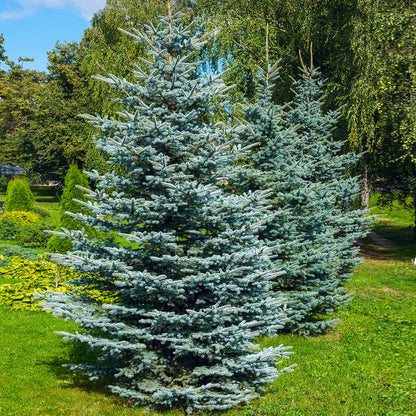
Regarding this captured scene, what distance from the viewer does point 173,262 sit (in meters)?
5.26

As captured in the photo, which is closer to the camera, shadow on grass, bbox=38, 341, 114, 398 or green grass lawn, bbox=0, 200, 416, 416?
green grass lawn, bbox=0, 200, 416, 416

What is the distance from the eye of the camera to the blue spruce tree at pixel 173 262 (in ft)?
17.1

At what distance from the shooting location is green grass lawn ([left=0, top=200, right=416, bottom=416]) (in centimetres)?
559

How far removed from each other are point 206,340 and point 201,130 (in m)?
2.50

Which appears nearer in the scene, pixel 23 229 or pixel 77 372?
pixel 77 372

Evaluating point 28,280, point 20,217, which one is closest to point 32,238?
point 20,217

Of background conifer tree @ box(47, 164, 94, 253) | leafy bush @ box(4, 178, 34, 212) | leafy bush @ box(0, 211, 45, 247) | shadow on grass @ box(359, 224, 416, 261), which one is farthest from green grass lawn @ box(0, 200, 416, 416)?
leafy bush @ box(4, 178, 34, 212)

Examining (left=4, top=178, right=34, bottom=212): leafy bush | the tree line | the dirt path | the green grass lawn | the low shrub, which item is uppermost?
the tree line

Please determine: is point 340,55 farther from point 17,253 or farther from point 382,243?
point 17,253

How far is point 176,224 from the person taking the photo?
576 centimetres

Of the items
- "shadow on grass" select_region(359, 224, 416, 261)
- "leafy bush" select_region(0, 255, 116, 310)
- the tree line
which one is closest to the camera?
"leafy bush" select_region(0, 255, 116, 310)

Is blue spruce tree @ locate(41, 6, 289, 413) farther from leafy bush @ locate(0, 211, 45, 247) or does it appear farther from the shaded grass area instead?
leafy bush @ locate(0, 211, 45, 247)

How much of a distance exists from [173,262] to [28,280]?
6814 millimetres

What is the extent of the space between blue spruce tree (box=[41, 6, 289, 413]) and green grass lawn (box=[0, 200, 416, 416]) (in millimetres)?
415
